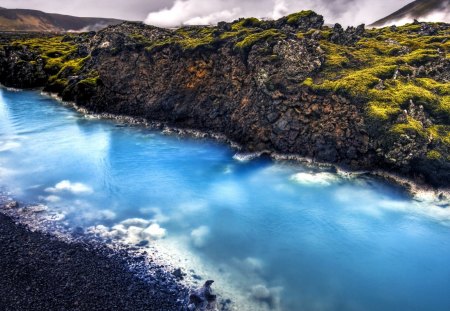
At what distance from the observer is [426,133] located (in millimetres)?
33250

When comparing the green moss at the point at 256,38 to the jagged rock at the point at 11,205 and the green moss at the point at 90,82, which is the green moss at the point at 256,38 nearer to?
the green moss at the point at 90,82

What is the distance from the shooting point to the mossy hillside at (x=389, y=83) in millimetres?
34375

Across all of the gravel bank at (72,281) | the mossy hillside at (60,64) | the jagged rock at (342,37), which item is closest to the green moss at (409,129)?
the jagged rock at (342,37)

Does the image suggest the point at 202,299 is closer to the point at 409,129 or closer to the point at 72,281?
Result: the point at 72,281

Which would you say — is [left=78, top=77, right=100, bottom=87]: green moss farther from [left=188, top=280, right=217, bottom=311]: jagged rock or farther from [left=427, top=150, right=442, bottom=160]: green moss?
[left=427, top=150, right=442, bottom=160]: green moss

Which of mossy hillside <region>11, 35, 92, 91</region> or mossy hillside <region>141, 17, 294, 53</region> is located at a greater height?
mossy hillside <region>141, 17, 294, 53</region>

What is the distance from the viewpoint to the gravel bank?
19.0 meters

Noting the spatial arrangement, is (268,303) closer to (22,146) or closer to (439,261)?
(439,261)

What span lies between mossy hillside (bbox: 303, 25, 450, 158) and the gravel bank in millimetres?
25580

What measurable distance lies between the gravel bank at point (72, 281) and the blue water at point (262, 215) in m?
3.07

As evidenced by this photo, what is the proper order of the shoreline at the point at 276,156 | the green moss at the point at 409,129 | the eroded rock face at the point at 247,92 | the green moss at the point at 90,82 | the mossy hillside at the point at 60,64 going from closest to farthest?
the shoreline at the point at 276,156 < the green moss at the point at 409,129 < the eroded rock face at the point at 247,92 < the green moss at the point at 90,82 < the mossy hillside at the point at 60,64

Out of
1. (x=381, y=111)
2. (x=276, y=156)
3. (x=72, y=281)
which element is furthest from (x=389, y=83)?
(x=72, y=281)

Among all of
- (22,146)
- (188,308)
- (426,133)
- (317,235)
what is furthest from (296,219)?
(22,146)

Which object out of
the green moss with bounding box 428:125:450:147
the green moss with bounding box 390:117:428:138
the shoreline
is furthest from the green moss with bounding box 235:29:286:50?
the green moss with bounding box 428:125:450:147
